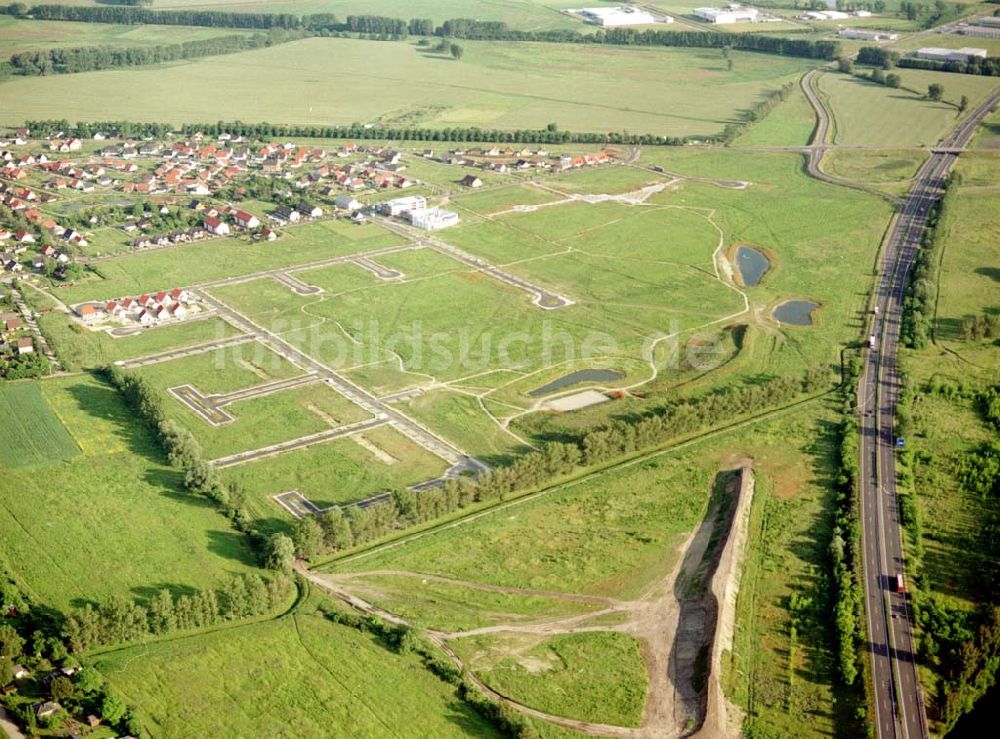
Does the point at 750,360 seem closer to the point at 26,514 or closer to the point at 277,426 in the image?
the point at 277,426

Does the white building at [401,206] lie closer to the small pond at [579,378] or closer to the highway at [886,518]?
the small pond at [579,378]

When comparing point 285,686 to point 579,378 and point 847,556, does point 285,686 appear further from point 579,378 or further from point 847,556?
point 579,378

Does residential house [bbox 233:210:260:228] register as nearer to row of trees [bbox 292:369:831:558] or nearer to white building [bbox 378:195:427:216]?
white building [bbox 378:195:427:216]

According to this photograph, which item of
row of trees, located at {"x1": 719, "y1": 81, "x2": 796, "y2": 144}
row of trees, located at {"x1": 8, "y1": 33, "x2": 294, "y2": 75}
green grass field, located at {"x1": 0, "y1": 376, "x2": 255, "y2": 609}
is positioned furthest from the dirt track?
row of trees, located at {"x1": 8, "y1": 33, "x2": 294, "y2": 75}

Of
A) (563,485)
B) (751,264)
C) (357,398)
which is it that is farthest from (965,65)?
(563,485)

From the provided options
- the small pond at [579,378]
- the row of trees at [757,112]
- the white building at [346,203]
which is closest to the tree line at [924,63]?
the row of trees at [757,112]
